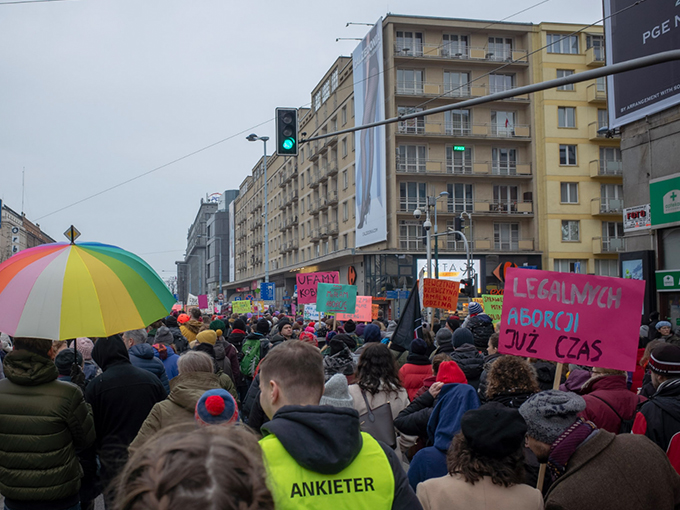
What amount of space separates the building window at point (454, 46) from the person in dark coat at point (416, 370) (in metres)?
40.3

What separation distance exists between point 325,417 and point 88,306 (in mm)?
2251

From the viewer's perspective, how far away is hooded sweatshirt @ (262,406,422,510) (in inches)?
84.3

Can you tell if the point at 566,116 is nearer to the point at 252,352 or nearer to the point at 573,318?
the point at 252,352

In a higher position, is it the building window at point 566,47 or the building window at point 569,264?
the building window at point 566,47

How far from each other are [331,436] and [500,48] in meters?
46.5

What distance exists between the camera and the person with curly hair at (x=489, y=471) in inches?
109

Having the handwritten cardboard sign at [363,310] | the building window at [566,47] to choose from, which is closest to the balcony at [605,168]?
the building window at [566,47]

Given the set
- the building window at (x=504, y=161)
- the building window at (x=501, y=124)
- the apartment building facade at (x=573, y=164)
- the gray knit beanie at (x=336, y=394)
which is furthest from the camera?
the building window at (x=504, y=161)

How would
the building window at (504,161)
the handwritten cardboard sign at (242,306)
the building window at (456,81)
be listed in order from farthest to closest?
the building window at (504,161)
the building window at (456,81)
the handwritten cardboard sign at (242,306)

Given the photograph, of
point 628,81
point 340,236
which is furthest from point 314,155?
point 628,81

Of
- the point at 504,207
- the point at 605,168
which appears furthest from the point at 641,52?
the point at 605,168

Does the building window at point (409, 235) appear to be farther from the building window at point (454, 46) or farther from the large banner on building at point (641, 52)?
the large banner on building at point (641, 52)

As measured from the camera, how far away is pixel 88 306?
3.83 m

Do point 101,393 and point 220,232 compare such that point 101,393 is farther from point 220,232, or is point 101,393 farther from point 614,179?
point 220,232
